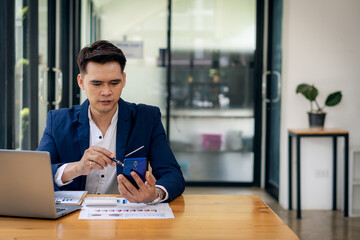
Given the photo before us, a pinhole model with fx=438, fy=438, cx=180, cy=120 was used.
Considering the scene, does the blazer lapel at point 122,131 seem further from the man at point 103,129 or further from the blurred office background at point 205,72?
the blurred office background at point 205,72

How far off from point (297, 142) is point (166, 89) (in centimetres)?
190

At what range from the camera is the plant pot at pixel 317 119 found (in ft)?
14.0

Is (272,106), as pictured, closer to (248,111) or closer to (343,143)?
(248,111)

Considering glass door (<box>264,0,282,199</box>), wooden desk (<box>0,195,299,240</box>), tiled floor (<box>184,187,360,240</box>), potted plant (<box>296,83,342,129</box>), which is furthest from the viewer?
glass door (<box>264,0,282,199</box>)

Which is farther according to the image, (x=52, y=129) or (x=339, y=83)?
(x=339, y=83)

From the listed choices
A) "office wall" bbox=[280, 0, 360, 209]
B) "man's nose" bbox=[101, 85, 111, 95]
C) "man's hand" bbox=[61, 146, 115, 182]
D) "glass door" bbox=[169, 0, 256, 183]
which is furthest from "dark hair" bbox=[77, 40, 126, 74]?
"glass door" bbox=[169, 0, 256, 183]

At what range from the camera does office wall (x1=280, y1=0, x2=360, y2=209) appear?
4.43 m

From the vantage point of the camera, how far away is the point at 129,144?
→ 2082mm

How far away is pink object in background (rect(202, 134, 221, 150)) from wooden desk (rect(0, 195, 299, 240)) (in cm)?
384

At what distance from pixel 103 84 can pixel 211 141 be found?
11.8ft

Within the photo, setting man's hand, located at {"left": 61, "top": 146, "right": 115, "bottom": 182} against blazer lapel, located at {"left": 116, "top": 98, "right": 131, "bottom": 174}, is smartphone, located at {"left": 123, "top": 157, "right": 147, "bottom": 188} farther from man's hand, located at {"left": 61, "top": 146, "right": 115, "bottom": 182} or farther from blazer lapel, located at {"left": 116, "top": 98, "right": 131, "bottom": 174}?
blazer lapel, located at {"left": 116, "top": 98, "right": 131, "bottom": 174}

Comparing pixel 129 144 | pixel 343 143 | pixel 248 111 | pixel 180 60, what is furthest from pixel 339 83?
pixel 129 144

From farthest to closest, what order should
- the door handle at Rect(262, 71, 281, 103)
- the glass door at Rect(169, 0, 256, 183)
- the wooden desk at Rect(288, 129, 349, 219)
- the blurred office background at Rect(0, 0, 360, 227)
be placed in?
the glass door at Rect(169, 0, 256, 183) → the blurred office background at Rect(0, 0, 360, 227) → the door handle at Rect(262, 71, 281, 103) → the wooden desk at Rect(288, 129, 349, 219)

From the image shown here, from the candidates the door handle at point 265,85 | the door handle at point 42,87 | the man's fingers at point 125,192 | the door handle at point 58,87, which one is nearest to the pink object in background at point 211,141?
the door handle at point 265,85
